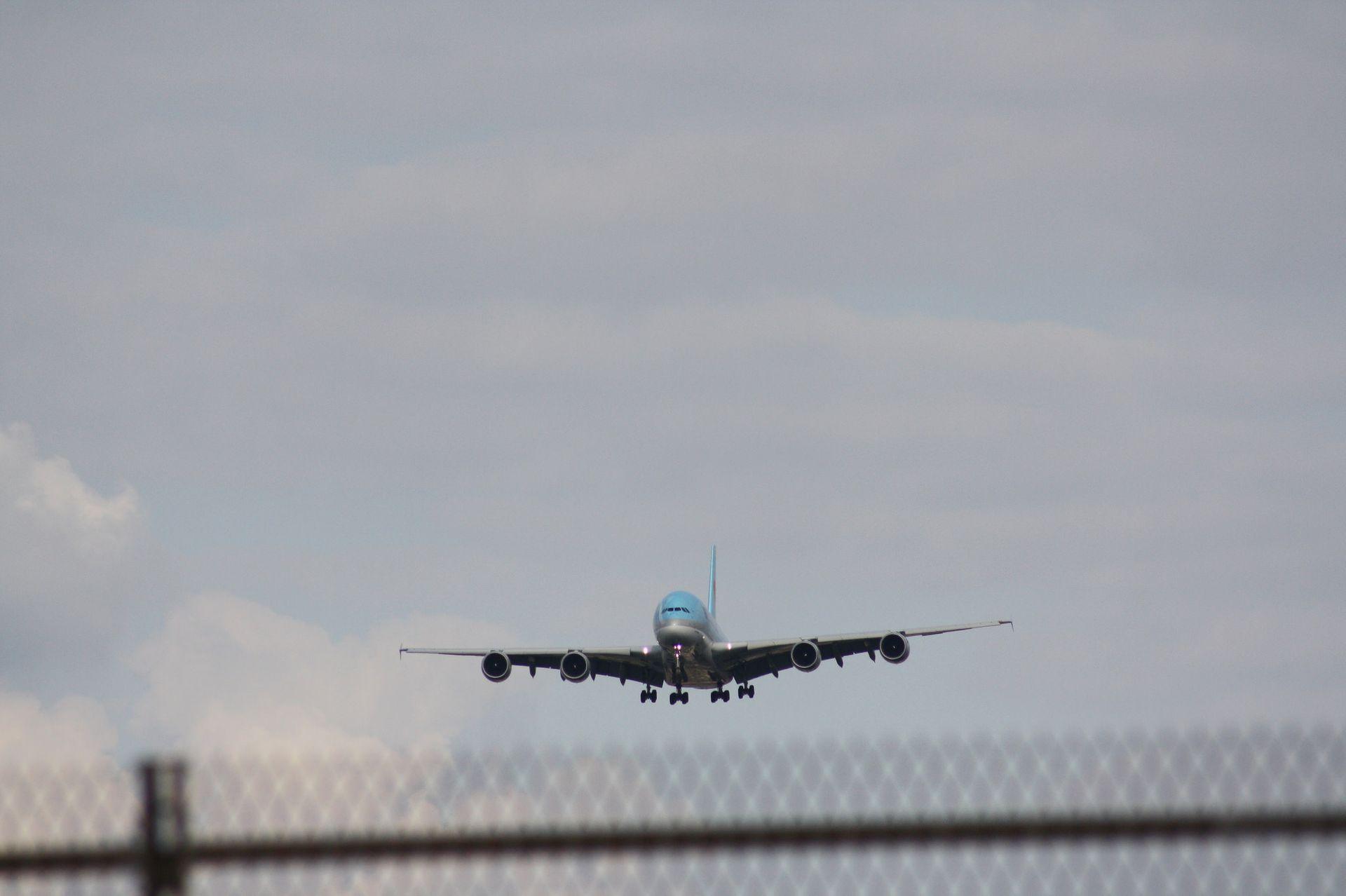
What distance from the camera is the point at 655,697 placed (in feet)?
230

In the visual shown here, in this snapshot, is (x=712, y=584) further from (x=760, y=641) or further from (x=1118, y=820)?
(x=1118, y=820)

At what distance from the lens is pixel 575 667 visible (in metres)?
62.5

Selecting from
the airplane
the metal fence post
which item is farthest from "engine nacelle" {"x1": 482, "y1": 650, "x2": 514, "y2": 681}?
the metal fence post

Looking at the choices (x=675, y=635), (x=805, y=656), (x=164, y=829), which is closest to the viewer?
(x=164, y=829)

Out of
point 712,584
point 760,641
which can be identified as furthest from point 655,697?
point 712,584

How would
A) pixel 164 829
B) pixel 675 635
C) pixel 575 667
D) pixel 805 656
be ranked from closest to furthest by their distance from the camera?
pixel 164 829 < pixel 675 635 < pixel 805 656 < pixel 575 667

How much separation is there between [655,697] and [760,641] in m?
9.93

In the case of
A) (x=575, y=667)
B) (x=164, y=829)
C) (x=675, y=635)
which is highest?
(x=164, y=829)

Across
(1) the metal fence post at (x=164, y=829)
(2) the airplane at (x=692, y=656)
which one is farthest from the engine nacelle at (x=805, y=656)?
(1) the metal fence post at (x=164, y=829)

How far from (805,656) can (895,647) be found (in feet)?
12.0

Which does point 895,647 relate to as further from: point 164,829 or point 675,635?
point 164,829

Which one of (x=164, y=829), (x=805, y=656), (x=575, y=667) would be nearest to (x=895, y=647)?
(x=805, y=656)

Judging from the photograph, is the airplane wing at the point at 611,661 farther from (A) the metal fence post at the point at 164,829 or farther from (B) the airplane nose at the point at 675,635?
(A) the metal fence post at the point at 164,829

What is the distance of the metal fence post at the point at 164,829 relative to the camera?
→ 677cm
